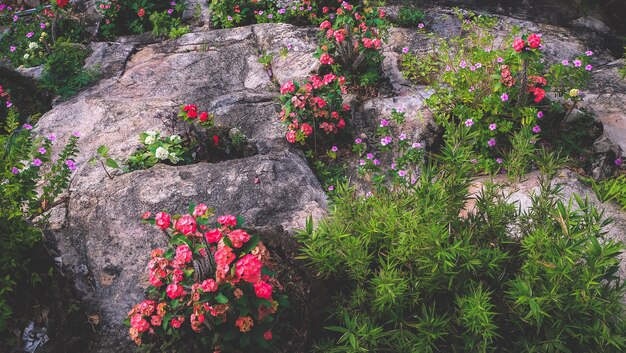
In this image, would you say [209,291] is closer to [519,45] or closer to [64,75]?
[519,45]

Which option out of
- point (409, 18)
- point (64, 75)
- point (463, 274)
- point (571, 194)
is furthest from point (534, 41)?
point (64, 75)

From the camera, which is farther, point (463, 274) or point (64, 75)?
point (64, 75)

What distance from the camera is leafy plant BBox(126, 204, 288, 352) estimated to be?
2.44m

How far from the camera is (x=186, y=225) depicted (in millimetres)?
2498

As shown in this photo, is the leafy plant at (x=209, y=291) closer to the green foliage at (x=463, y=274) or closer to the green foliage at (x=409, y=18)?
the green foliage at (x=463, y=274)

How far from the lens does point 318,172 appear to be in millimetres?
4605

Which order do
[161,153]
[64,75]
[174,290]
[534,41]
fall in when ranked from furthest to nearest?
[64,75] < [161,153] < [534,41] < [174,290]

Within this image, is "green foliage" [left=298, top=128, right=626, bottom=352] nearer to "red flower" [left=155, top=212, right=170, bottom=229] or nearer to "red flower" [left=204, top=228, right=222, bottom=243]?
"red flower" [left=204, top=228, right=222, bottom=243]

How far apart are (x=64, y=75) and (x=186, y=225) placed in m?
4.19

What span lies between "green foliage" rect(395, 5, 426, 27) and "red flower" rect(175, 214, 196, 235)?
476cm

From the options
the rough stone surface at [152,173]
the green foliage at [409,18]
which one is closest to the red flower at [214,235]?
the rough stone surface at [152,173]

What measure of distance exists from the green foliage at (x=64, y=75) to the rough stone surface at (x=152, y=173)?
0.20 m

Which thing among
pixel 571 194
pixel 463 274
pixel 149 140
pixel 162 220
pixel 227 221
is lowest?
pixel 571 194

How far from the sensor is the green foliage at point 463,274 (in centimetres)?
245
